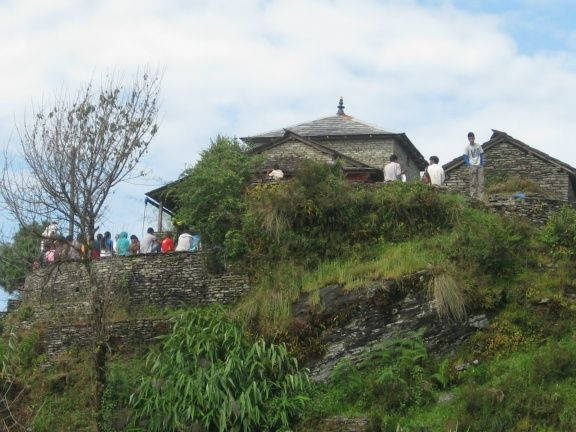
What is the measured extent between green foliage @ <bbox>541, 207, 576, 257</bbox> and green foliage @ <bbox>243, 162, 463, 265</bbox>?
258 centimetres

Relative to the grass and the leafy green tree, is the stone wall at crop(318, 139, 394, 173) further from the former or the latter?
the leafy green tree

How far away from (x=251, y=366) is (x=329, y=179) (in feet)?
23.4

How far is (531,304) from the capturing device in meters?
27.1

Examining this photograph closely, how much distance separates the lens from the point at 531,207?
3158 cm

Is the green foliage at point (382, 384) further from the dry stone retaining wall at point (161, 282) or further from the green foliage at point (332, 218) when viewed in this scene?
the dry stone retaining wall at point (161, 282)

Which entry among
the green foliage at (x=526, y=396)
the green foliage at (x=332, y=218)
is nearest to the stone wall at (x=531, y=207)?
the green foliage at (x=332, y=218)

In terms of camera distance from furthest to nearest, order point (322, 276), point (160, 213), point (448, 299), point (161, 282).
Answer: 1. point (160, 213)
2. point (161, 282)
3. point (322, 276)
4. point (448, 299)

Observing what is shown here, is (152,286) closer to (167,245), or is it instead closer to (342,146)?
(167,245)

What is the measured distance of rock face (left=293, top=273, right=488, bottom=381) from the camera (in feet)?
88.0

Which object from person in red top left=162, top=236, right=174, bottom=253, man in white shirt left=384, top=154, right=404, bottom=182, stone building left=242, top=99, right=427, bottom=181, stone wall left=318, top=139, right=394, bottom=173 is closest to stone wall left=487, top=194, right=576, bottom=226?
man in white shirt left=384, top=154, right=404, bottom=182

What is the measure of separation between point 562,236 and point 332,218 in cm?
597

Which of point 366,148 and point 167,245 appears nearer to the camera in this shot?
point 167,245

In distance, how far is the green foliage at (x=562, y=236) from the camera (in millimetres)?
29250

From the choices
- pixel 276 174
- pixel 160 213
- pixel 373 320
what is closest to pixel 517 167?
pixel 276 174
